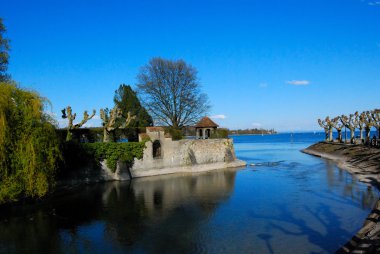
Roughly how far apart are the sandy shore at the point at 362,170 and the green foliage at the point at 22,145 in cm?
1401

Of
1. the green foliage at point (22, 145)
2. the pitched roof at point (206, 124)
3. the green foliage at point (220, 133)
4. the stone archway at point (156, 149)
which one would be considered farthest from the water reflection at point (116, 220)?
the pitched roof at point (206, 124)

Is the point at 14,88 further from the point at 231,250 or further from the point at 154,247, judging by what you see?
the point at 231,250

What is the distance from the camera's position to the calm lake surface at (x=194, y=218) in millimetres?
12195

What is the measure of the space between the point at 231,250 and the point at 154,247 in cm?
278

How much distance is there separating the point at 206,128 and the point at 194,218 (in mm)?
23109

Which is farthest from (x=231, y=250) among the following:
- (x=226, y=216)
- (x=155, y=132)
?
(x=155, y=132)

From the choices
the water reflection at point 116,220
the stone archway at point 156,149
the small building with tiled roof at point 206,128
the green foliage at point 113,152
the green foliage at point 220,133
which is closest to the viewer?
the water reflection at point 116,220

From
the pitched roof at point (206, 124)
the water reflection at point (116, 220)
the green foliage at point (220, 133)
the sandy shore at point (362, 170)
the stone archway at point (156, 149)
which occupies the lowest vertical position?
the water reflection at point (116, 220)

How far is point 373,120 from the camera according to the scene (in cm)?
3788

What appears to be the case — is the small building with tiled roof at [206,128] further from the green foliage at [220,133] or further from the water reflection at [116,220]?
the water reflection at [116,220]

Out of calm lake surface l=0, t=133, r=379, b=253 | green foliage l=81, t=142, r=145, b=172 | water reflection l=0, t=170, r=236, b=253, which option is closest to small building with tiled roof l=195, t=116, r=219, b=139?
green foliage l=81, t=142, r=145, b=172

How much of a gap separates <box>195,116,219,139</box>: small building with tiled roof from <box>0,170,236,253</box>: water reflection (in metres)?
14.0

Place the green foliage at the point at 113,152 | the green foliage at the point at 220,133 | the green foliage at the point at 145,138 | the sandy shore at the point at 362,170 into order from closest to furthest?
the sandy shore at the point at 362,170 → the green foliage at the point at 113,152 → the green foliage at the point at 145,138 → the green foliage at the point at 220,133

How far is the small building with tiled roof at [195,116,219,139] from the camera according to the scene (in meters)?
38.1
